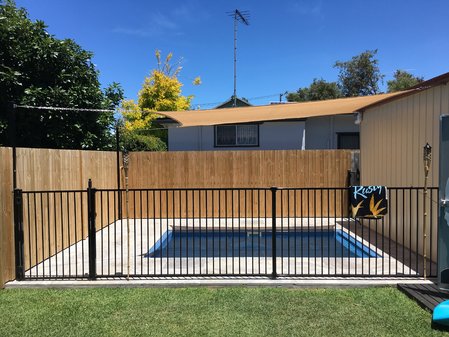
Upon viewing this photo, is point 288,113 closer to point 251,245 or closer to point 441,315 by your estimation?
point 251,245

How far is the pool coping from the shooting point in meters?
5.32

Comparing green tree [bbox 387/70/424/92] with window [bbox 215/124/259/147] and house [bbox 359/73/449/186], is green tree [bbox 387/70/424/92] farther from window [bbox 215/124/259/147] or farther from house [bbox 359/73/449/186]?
house [bbox 359/73/449/186]

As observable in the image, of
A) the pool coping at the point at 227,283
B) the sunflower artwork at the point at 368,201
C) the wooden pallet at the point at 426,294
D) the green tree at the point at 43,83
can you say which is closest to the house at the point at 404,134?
the sunflower artwork at the point at 368,201

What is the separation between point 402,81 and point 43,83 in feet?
108

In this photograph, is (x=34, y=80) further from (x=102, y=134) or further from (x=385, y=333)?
(x=385, y=333)

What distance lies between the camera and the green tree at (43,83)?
809 cm

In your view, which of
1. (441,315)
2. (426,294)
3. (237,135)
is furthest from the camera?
(237,135)

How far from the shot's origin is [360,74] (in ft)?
116

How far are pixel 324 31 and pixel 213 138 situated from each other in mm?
7415

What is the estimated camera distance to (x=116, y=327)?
409cm

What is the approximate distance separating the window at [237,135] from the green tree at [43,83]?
541 cm

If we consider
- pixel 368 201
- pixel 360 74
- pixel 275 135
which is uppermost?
pixel 360 74

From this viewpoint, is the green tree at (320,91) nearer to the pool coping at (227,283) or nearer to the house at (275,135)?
the house at (275,135)

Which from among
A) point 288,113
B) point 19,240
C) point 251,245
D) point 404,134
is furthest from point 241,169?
point 19,240
